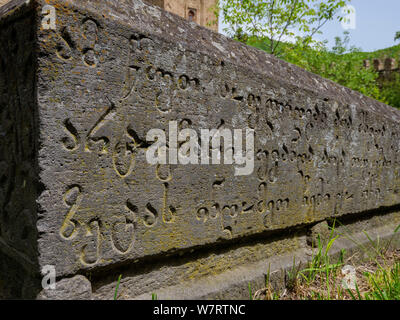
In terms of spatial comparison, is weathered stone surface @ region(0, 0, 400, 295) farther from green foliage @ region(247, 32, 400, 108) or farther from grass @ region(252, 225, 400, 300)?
green foliage @ region(247, 32, 400, 108)

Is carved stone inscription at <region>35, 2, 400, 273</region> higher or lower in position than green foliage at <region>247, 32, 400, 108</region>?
lower

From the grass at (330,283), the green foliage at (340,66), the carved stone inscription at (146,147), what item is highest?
the green foliage at (340,66)

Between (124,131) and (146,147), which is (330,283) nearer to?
(146,147)

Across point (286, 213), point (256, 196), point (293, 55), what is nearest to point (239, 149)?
point (256, 196)

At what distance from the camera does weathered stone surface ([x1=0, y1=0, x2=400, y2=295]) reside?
1.18m

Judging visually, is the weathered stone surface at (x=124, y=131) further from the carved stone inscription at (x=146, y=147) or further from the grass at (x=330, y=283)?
the grass at (x=330, y=283)

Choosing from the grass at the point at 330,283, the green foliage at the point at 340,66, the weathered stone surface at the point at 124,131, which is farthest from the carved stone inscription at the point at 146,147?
the green foliage at the point at 340,66

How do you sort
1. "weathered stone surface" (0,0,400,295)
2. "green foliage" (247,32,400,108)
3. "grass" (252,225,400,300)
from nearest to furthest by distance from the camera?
"weathered stone surface" (0,0,400,295), "grass" (252,225,400,300), "green foliage" (247,32,400,108)

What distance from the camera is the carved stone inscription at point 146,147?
1.20 metres

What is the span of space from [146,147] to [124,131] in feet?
0.43

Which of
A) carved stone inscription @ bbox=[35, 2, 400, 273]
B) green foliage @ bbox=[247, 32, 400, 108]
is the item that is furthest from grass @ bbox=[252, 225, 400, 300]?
green foliage @ bbox=[247, 32, 400, 108]

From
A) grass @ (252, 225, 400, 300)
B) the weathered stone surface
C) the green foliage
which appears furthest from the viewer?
the green foliage
